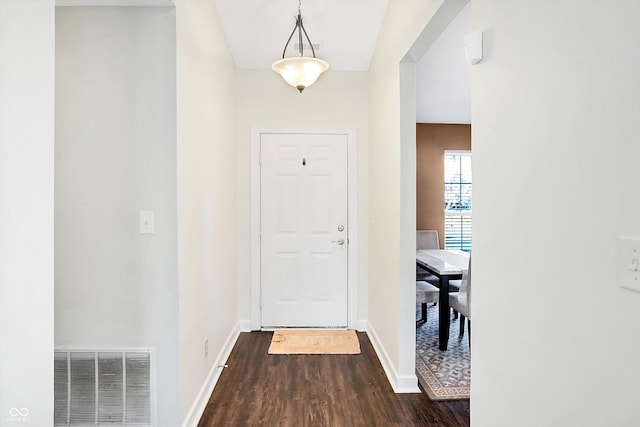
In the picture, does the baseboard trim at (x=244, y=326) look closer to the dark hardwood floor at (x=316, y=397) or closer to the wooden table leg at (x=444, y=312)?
the dark hardwood floor at (x=316, y=397)

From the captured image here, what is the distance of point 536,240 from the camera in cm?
104

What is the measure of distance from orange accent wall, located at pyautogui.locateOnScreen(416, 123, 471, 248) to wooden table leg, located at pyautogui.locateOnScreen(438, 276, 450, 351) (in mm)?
2207

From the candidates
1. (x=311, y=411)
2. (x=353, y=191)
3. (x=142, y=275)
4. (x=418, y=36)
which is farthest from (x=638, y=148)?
(x=353, y=191)

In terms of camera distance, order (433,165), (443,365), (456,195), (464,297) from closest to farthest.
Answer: (443,365)
(464,297)
(433,165)
(456,195)

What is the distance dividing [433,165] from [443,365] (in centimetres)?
321

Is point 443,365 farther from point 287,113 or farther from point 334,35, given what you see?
point 334,35

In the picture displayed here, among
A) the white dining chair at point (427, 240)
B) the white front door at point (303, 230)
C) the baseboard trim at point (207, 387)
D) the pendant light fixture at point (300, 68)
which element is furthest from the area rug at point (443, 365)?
the pendant light fixture at point (300, 68)

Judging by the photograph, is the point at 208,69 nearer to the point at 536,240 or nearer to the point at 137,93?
the point at 137,93

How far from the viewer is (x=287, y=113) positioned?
3729mm

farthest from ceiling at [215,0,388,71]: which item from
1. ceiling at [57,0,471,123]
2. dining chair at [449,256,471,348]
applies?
dining chair at [449,256,471,348]

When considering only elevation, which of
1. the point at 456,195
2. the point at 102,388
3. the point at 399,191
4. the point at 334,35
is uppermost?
the point at 334,35

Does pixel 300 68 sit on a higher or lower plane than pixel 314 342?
higher

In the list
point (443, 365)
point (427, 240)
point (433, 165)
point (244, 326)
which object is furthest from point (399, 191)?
point (433, 165)
